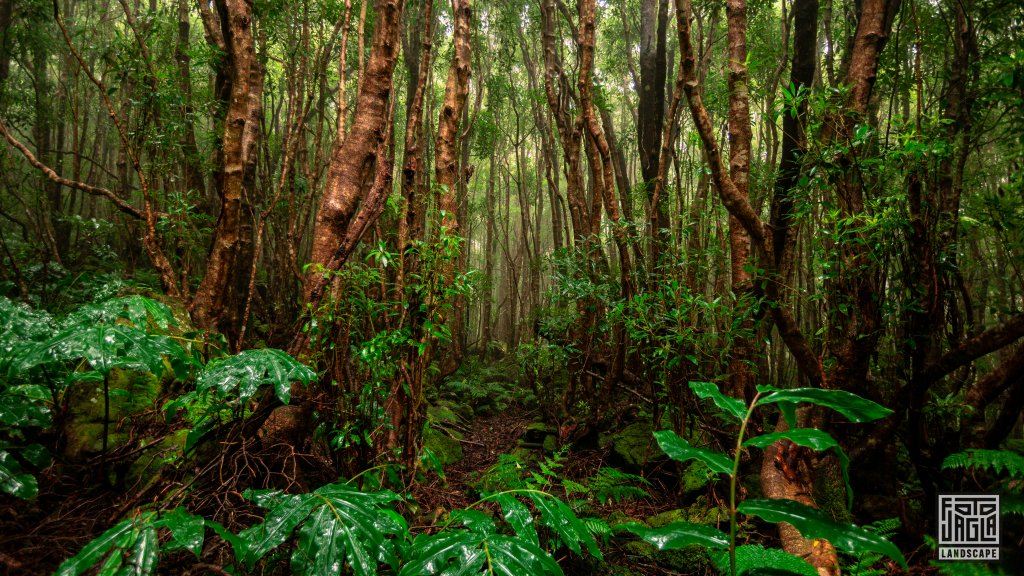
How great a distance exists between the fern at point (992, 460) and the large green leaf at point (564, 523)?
82.6 inches

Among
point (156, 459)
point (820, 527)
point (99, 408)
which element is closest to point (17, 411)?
point (156, 459)

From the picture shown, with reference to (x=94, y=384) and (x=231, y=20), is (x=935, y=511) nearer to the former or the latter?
(x=94, y=384)

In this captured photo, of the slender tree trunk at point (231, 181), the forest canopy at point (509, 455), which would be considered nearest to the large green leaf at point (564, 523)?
the forest canopy at point (509, 455)

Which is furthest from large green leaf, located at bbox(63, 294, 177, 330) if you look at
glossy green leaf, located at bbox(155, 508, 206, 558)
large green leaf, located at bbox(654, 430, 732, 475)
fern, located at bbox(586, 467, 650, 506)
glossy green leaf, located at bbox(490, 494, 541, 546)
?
fern, located at bbox(586, 467, 650, 506)

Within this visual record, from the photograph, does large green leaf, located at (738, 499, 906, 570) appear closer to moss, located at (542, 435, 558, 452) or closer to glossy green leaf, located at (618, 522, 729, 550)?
glossy green leaf, located at (618, 522, 729, 550)

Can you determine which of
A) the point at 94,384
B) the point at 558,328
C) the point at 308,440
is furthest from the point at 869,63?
the point at 94,384

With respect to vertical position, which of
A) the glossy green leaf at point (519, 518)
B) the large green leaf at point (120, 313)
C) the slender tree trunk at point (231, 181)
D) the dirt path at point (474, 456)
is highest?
the slender tree trunk at point (231, 181)

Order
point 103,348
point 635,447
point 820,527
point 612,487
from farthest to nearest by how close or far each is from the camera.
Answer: point 635,447, point 612,487, point 103,348, point 820,527

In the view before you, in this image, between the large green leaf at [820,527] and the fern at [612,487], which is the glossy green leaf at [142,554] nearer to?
the large green leaf at [820,527]

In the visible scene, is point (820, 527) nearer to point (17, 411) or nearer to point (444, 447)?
point (17, 411)

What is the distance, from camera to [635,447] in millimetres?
4160

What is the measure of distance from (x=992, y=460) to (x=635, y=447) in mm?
2472

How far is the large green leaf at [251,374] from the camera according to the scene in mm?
1325

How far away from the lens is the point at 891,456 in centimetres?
288
